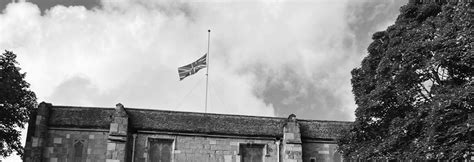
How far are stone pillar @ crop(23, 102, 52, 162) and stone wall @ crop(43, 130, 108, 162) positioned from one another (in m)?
0.38

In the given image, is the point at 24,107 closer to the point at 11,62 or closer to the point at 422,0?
the point at 11,62

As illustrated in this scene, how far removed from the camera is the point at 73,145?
2517 centimetres

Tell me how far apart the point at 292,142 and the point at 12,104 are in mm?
14333

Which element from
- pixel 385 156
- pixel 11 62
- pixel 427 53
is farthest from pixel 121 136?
pixel 427 53

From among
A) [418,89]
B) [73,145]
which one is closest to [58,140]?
[73,145]

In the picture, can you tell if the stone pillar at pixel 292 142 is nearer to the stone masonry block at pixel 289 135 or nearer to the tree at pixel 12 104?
the stone masonry block at pixel 289 135

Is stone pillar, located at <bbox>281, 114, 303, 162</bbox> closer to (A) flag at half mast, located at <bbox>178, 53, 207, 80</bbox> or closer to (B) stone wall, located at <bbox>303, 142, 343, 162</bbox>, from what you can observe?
(B) stone wall, located at <bbox>303, 142, 343, 162</bbox>

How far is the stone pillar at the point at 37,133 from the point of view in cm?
2417

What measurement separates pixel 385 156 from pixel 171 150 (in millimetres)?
11642

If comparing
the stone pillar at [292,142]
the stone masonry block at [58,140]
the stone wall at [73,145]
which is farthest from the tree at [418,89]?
the stone masonry block at [58,140]

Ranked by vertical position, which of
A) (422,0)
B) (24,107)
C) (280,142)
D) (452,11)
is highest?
(422,0)

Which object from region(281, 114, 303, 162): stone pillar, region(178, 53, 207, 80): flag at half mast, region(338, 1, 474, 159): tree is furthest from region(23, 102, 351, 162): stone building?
region(338, 1, 474, 159): tree

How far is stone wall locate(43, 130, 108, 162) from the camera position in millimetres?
24891

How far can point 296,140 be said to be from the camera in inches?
1017
